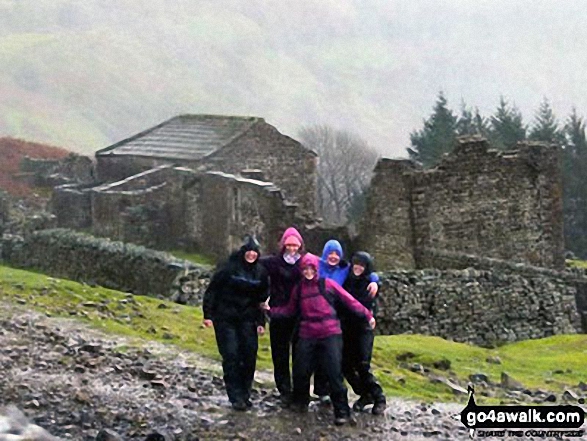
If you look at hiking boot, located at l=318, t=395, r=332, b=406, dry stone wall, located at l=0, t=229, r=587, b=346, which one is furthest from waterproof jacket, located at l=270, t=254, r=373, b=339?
dry stone wall, located at l=0, t=229, r=587, b=346

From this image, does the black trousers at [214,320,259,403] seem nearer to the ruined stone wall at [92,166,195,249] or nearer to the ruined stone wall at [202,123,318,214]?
the ruined stone wall at [92,166,195,249]

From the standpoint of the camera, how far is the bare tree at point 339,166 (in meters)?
73.8

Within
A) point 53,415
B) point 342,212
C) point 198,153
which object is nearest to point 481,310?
point 53,415

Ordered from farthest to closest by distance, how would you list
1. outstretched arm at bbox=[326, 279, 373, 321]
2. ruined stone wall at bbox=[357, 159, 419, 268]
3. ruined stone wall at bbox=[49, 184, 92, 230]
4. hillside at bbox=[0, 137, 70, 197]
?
hillside at bbox=[0, 137, 70, 197] < ruined stone wall at bbox=[49, 184, 92, 230] < ruined stone wall at bbox=[357, 159, 419, 268] < outstretched arm at bbox=[326, 279, 373, 321]

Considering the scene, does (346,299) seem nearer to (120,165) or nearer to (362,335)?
(362,335)

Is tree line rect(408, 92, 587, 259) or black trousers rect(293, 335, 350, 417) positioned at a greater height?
tree line rect(408, 92, 587, 259)

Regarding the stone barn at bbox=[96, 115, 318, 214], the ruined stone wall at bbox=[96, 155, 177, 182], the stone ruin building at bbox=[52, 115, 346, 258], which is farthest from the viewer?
the ruined stone wall at bbox=[96, 155, 177, 182]

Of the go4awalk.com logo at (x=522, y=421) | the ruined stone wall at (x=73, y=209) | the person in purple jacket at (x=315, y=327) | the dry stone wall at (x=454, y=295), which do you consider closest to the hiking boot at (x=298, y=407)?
the person in purple jacket at (x=315, y=327)

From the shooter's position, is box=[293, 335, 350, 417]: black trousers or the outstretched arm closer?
box=[293, 335, 350, 417]: black trousers

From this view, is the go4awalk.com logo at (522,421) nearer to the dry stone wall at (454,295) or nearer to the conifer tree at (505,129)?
the dry stone wall at (454,295)

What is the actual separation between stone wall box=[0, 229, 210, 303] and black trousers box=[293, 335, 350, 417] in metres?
7.93

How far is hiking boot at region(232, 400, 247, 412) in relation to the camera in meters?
13.0

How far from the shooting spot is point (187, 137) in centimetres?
4056

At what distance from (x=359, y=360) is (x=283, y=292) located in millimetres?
1117
